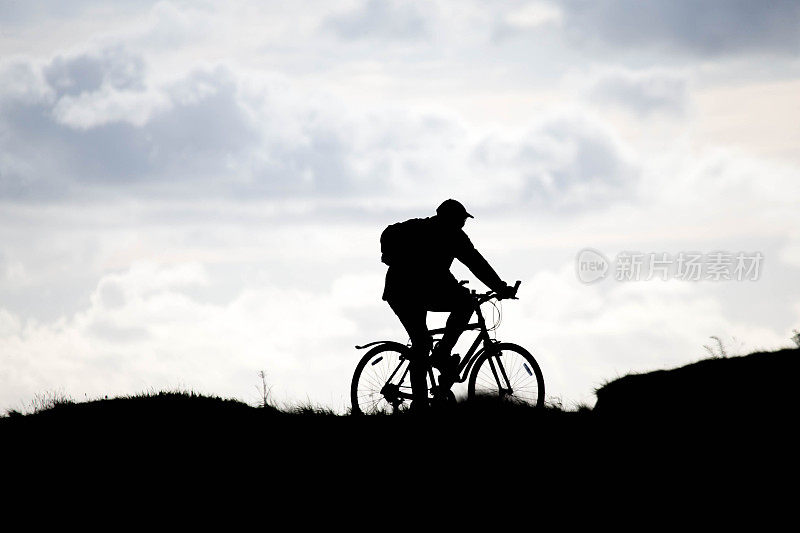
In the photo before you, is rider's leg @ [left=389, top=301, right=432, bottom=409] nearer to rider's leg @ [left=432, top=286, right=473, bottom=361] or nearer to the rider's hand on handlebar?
rider's leg @ [left=432, top=286, right=473, bottom=361]

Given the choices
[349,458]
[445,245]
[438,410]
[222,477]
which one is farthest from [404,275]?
[222,477]

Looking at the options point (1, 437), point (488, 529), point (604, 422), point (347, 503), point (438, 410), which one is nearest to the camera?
point (488, 529)

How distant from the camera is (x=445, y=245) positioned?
1087cm

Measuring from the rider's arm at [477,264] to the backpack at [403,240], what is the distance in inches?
20.4

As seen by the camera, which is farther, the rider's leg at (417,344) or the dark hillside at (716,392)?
the rider's leg at (417,344)

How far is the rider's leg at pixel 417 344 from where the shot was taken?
11.1 metres

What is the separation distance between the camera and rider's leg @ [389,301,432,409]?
36.4 feet

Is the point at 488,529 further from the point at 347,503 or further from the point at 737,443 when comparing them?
the point at 737,443

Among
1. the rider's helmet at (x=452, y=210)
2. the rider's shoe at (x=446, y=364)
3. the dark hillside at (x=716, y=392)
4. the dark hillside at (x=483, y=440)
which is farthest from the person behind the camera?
the rider's shoe at (x=446, y=364)

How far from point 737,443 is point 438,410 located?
11.5 feet

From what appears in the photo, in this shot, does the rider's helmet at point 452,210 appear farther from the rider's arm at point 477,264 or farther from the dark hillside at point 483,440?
A: the dark hillside at point 483,440

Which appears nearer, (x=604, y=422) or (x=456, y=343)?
(x=604, y=422)

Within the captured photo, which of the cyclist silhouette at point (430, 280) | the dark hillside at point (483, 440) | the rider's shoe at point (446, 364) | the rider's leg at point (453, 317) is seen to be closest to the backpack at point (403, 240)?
the cyclist silhouette at point (430, 280)

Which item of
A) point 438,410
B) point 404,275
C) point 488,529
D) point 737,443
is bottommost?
point 488,529
